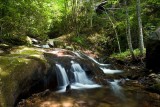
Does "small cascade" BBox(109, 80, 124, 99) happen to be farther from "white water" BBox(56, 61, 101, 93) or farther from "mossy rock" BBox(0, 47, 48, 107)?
"mossy rock" BBox(0, 47, 48, 107)

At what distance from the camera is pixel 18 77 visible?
7121 millimetres

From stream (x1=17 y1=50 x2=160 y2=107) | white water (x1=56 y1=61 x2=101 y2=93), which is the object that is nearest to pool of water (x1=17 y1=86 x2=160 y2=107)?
stream (x1=17 y1=50 x2=160 y2=107)

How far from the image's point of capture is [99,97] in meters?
8.08

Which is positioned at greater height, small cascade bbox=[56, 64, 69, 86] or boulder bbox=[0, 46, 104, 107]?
boulder bbox=[0, 46, 104, 107]

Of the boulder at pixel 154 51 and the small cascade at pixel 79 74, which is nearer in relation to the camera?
the small cascade at pixel 79 74

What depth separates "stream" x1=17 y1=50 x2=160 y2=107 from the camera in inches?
288

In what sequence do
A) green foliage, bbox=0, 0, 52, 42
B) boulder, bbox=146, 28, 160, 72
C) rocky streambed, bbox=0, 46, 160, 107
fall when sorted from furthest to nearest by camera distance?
boulder, bbox=146, 28, 160, 72 < green foliage, bbox=0, 0, 52, 42 < rocky streambed, bbox=0, 46, 160, 107

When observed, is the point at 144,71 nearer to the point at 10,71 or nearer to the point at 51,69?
the point at 51,69

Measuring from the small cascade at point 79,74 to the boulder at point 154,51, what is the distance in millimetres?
3825

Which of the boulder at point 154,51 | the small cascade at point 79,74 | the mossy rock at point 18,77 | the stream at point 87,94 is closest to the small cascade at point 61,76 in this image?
the stream at point 87,94

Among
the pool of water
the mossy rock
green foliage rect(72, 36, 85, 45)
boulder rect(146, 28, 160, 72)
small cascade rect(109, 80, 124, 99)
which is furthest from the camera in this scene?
green foliage rect(72, 36, 85, 45)

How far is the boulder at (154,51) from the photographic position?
11.9 m

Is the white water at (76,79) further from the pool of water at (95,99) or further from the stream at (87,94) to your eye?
the pool of water at (95,99)

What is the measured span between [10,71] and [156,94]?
17.4ft
